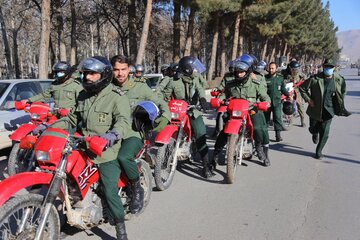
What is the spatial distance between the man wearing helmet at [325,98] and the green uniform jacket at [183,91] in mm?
2551

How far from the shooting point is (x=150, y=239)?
4273 millimetres

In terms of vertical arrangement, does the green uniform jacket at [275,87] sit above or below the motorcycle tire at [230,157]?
above

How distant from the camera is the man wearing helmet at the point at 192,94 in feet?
21.6

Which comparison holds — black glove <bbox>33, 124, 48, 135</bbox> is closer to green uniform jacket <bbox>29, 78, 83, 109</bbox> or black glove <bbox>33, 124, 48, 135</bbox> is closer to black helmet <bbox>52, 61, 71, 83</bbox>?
green uniform jacket <bbox>29, 78, 83, 109</bbox>

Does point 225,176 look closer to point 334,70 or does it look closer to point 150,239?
point 150,239

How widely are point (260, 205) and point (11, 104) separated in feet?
16.7

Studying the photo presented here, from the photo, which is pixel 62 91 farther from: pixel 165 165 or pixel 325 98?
pixel 325 98

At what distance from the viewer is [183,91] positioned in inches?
263

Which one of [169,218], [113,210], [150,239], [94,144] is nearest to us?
[94,144]

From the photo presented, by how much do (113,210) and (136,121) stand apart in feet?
3.45

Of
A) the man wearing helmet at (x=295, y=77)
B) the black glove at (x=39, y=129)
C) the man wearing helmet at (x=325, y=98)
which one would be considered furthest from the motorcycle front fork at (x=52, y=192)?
the man wearing helmet at (x=295, y=77)

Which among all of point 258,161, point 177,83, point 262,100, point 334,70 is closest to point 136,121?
point 177,83

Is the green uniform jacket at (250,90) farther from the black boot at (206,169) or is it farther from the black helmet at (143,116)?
the black helmet at (143,116)

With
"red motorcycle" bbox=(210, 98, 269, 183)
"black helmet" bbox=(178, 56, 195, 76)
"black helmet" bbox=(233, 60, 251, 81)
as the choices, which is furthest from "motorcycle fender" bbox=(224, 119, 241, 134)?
"black helmet" bbox=(178, 56, 195, 76)
